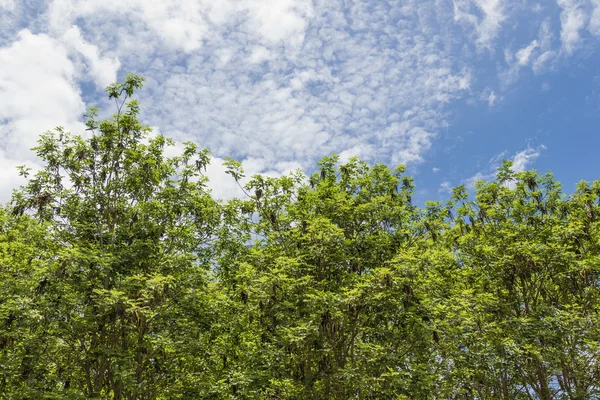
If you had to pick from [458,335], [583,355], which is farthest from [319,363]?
[583,355]

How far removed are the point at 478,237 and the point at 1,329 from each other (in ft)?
68.9

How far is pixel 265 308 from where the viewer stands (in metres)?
17.2

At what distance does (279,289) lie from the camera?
1627cm

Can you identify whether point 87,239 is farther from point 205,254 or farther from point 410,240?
point 410,240

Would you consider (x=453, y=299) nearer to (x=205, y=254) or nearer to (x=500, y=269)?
(x=500, y=269)

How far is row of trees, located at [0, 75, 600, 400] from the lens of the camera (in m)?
16.0

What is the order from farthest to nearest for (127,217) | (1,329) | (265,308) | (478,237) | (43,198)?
(478,237) → (127,217) → (43,198) → (265,308) → (1,329)

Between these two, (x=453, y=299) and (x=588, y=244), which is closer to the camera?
(x=453, y=299)

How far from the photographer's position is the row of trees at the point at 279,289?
52.5ft

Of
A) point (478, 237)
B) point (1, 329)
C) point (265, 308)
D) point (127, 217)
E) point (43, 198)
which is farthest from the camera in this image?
point (478, 237)

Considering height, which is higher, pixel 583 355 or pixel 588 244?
pixel 588 244

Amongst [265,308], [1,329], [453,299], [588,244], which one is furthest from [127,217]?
[588,244]

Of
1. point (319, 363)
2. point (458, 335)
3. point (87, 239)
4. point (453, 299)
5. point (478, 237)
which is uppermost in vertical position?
point (478, 237)

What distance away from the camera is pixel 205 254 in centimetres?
2070
